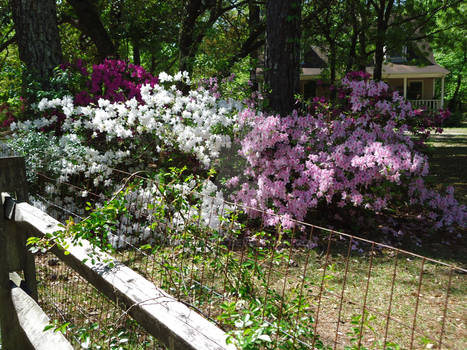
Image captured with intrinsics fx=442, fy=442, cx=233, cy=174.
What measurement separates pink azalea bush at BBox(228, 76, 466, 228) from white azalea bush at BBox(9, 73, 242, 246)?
554 mm

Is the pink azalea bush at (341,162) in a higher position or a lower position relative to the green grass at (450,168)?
higher

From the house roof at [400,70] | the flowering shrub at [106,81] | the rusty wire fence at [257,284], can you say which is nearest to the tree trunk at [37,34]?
the flowering shrub at [106,81]

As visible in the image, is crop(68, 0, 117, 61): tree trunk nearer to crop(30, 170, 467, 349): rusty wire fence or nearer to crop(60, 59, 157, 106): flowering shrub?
crop(60, 59, 157, 106): flowering shrub

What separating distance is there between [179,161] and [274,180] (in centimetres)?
129

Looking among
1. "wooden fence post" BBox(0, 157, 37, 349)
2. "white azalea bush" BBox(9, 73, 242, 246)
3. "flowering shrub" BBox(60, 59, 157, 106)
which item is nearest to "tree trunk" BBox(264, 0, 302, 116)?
"white azalea bush" BBox(9, 73, 242, 246)

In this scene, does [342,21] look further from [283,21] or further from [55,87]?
[55,87]

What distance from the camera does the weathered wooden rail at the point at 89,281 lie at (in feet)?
5.46

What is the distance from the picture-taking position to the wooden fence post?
2957 millimetres

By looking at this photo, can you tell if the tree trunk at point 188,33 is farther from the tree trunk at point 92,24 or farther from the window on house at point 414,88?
the window on house at point 414,88

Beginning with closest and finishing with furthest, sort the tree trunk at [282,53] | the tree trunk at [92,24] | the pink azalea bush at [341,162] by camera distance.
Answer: the pink azalea bush at [341,162] → the tree trunk at [282,53] → the tree trunk at [92,24]

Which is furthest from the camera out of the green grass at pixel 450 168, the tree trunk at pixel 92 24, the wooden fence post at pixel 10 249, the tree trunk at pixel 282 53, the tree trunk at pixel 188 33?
the tree trunk at pixel 188 33

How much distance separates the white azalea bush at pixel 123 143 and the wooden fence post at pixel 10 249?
7.91 ft

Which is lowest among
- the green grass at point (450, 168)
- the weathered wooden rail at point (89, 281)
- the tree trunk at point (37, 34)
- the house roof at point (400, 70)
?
the green grass at point (450, 168)

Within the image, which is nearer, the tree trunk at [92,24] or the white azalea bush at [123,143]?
the white azalea bush at [123,143]
